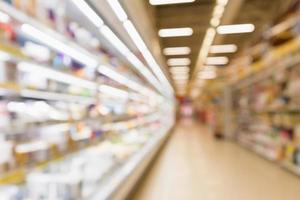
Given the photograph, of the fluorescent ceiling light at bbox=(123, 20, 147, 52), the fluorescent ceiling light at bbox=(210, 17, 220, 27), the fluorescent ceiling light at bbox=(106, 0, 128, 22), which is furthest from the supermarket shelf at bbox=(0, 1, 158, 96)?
the fluorescent ceiling light at bbox=(210, 17, 220, 27)

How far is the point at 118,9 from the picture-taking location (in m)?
3.42

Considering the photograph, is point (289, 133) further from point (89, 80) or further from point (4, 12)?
point (4, 12)

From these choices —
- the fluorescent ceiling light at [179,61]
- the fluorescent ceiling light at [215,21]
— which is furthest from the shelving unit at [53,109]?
the fluorescent ceiling light at [179,61]

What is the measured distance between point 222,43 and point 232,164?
536cm

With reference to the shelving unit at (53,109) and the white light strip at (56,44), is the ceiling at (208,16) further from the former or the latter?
the white light strip at (56,44)

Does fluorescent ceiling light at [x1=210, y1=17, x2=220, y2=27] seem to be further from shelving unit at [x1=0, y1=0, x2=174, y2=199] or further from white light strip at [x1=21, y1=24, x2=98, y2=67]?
white light strip at [x1=21, y1=24, x2=98, y2=67]

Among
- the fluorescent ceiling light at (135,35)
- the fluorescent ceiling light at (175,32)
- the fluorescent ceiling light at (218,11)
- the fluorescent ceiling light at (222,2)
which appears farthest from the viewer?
the fluorescent ceiling light at (175,32)

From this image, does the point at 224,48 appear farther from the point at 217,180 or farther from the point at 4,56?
the point at 4,56

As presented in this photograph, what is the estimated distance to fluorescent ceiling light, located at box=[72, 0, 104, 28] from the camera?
2558mm

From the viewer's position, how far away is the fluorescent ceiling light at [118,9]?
10.6 ft

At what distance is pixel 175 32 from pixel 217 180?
5055 millimetres

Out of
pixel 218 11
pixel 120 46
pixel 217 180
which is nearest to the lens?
pixel 120 46

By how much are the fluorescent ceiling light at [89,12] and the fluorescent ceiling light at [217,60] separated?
1139 centimetres

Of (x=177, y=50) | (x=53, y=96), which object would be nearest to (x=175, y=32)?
(x=177, y=50)
